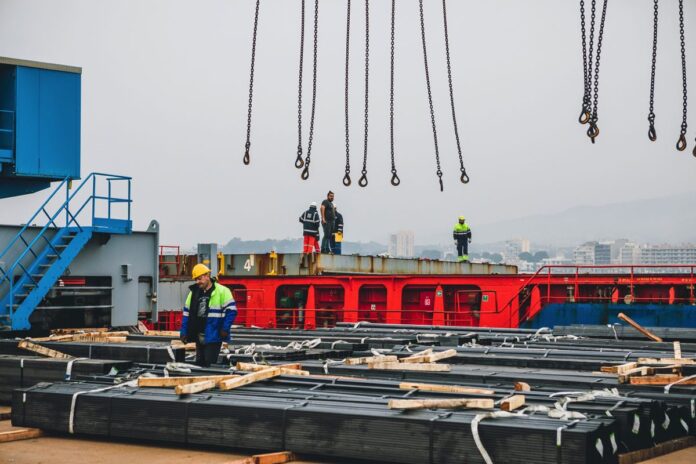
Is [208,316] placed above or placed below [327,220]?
below

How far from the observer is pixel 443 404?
8609 millimetres

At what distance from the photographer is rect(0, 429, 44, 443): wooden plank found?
9.88 m

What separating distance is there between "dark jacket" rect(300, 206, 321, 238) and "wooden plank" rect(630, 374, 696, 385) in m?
17.7

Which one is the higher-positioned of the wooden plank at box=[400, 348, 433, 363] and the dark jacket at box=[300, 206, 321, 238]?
the dark jacket at box=[300, 206, 321, 238]

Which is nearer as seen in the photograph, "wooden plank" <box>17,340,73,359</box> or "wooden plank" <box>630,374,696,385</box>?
"wooden plank" <box>630,374,696,385</box>

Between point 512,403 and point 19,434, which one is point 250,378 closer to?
point 19,434

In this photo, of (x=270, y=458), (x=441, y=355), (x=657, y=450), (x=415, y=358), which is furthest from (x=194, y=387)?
(x=657, y=450)

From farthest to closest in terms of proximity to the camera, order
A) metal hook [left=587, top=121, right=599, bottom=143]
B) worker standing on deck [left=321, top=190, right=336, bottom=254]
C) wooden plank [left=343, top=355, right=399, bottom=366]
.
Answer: worker standing on deck [left=321, top=190, right=336, bottom=254], metal hook [left=587, top=121, right=599, bottom=143], wooden plank [left=343, top=355, right=399, bottom=366]

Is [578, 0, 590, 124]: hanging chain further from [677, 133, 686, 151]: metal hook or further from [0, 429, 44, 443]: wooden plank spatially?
[0, 429, 44, 443]: wooden plank

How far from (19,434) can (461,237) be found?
22912mm

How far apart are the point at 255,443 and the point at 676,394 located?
4.31 meters

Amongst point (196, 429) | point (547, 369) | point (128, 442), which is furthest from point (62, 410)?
point (547, 369)

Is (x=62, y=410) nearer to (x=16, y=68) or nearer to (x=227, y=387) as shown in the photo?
(x=227, y=387)

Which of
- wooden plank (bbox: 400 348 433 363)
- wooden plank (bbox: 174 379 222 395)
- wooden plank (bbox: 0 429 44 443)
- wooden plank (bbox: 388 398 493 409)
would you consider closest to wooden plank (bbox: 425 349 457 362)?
wooden plank (bbox: 400 348 433 363)
